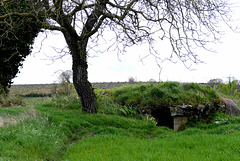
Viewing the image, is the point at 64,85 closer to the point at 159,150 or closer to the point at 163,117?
the point at 163,117

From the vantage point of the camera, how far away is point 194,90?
460 inches

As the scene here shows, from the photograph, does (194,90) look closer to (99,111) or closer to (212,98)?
(212,98)

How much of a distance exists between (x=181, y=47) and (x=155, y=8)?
196 cm

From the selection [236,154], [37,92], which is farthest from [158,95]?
[37,92]

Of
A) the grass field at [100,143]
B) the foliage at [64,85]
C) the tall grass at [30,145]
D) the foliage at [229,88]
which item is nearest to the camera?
the tall grass at [30,145]

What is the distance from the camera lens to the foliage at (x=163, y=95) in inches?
411

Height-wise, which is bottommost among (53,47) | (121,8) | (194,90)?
(194,90)

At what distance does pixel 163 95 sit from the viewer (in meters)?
10.8

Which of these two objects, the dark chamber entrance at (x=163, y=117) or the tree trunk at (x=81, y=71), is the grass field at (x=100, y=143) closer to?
the tree trunk at (x=81, y=71)

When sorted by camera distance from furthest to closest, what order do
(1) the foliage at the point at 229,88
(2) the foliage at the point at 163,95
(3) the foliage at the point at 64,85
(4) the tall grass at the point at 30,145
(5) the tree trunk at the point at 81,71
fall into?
(1) the foliage at the point at 229,88, (3) the foliage at the point at 64,85, (2) the foliage at the point at 163,95, (5) the tree trunk at the point at 81,71, (4) the tall grass at the point at 30,145

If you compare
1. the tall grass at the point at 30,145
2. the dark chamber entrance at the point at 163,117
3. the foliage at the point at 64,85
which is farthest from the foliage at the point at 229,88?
the tall grass at the point at 30,145

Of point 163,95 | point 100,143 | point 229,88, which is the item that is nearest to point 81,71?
point 100,143

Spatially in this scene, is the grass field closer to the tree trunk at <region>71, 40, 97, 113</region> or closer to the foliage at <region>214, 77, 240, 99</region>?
the tree trunk at <region>71, 40, 97, 113</region>

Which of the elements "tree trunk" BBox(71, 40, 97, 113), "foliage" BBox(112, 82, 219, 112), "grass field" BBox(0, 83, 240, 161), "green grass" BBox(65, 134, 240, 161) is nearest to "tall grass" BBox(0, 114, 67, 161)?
"grass field" BBox(0, 83, 240, 161)
